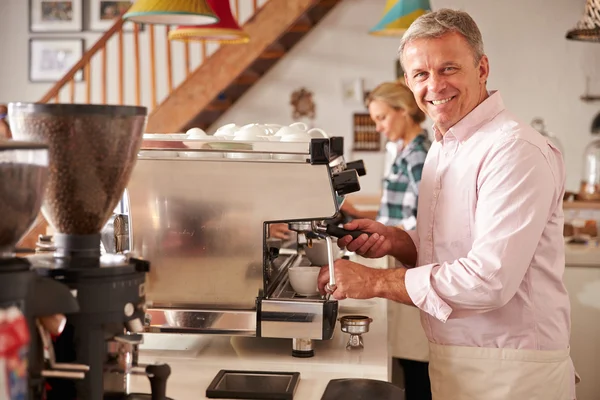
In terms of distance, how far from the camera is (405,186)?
13.0ft

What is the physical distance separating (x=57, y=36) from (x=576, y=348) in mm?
6234

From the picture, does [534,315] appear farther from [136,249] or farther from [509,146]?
[136,249]

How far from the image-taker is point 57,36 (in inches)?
323

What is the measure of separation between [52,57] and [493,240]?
7293 millimetres

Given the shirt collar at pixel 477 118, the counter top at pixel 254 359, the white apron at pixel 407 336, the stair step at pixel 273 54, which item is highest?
the stair step at pixel 273 54

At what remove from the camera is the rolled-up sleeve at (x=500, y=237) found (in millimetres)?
1759

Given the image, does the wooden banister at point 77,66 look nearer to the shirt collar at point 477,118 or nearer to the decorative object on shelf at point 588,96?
the decorative object on shelf at point 588,96

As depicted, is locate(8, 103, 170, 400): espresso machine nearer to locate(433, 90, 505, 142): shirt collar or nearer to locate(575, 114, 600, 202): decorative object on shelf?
locate(433, 90, 505, 142): shirt collar

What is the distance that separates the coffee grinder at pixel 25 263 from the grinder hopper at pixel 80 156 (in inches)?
4.6

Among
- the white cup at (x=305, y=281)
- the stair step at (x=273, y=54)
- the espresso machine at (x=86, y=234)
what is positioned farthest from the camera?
the stair step at (x=273, y=54)

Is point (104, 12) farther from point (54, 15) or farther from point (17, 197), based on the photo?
point (17, 197)

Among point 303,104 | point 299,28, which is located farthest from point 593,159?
point 299,28

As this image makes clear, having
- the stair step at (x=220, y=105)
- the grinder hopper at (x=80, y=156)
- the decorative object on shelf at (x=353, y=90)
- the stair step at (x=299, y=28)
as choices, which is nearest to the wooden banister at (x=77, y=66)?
the stair step at (x=220, y=105)

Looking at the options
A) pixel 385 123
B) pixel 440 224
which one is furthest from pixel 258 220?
pixel 385 123
